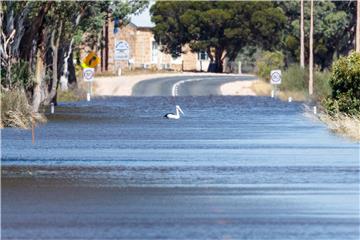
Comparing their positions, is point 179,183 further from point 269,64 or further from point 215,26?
point 215,26

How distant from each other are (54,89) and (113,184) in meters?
45.1

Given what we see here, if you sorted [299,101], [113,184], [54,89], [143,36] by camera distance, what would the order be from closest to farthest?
[113,184] < [54,89] < [299,101] < [143,36]

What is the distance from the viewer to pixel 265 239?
15.9 m

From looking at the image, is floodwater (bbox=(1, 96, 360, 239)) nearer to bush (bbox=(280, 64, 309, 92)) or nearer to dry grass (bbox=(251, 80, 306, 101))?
dry grass (bbox=(251, 80, 306, 101))

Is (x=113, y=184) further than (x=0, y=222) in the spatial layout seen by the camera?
Yes

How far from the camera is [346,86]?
48.4 metres

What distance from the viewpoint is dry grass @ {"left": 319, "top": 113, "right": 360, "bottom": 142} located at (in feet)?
130

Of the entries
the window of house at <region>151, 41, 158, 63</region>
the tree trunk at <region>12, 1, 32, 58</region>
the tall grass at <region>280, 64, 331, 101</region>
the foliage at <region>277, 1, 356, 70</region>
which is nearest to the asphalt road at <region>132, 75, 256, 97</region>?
the tall grass at <region>280, 64, 331, 101</region>

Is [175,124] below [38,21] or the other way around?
below

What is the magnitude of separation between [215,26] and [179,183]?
102 metres

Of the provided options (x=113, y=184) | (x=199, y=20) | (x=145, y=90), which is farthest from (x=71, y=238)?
(x=199, y=20)

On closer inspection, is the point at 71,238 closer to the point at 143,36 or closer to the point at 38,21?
the point at 38,21

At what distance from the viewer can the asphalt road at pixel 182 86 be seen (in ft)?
311

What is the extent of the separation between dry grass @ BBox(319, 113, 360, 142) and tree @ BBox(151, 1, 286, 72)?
76.8m
